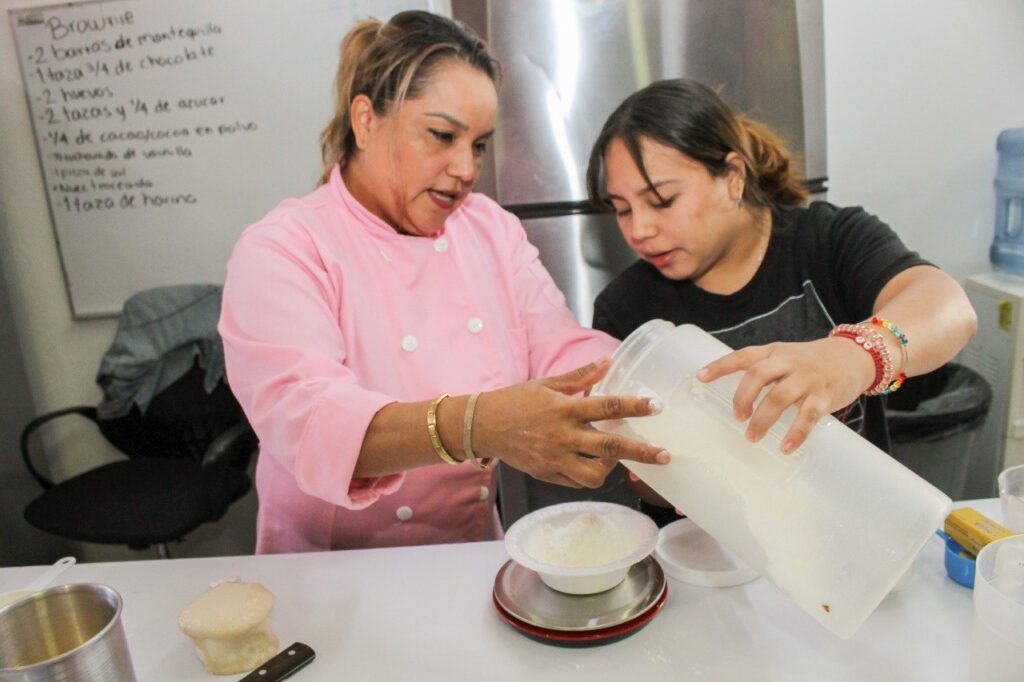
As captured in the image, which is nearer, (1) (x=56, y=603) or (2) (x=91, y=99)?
(1) (x=56, y=603)

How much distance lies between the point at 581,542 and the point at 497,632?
15 cm

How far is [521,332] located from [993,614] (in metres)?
0.85

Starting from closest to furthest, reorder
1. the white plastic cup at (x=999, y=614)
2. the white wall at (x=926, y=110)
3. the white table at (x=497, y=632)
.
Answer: the white plastic cup at (x=999, y=614) < the white table at (x=497, y=632) < the white wall at (x=926, y=110)

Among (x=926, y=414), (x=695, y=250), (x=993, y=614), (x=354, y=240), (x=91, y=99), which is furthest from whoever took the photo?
(x=91, y=99)

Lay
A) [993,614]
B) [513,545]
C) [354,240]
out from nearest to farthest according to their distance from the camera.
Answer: [993,614] → [513,545] → [354,240]

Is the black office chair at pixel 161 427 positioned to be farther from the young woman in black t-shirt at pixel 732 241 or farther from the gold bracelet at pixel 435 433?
the gold bracelet at pixel 435 433

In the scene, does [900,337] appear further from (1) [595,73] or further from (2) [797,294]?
(1) [595,73]

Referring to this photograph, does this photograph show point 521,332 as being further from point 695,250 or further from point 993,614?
point 993,614

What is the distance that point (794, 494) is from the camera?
2.57 feet

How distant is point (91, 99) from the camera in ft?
8.80

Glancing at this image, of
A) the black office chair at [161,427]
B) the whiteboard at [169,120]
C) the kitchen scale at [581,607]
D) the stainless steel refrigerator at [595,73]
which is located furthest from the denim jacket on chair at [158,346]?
the kitchen scale at [581,607]

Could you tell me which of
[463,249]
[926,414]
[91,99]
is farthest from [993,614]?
[91,99]

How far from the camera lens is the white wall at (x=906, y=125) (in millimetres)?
2537

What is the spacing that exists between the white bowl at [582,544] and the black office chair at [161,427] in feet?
4.97
